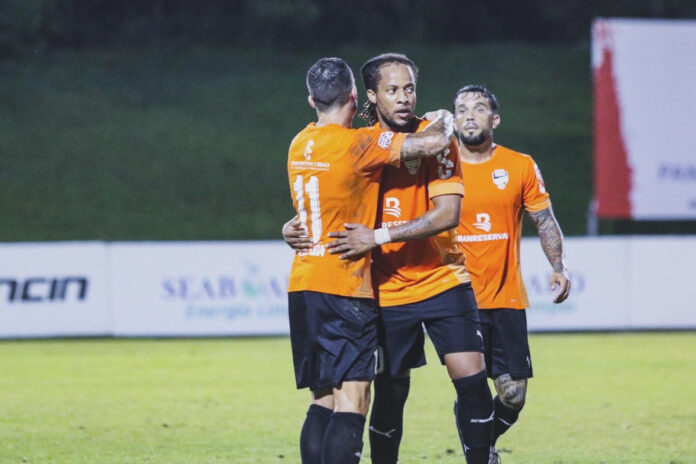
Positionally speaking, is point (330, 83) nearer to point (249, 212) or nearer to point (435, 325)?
point (435, 325)

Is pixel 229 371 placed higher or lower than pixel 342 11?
lower

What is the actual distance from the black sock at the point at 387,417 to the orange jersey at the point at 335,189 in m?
0.73

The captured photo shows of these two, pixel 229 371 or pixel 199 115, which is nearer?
pixel 229 371

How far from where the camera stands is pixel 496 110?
22.3 ft

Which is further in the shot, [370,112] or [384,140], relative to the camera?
[370,112]

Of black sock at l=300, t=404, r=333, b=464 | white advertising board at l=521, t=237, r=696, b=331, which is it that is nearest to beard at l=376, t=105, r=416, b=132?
black sock at l=300, t=404, r=333, b=464

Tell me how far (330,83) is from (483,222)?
1.78m

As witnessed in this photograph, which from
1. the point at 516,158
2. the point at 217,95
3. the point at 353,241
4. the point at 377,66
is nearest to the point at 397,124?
the point at 377,66

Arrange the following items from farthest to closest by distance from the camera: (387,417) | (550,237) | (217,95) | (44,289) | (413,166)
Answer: (217,95)
(44,289)
(550,237)
(387,417)
(413,166)

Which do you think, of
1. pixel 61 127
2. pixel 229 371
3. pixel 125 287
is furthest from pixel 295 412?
pixel 61 127

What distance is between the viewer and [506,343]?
6.50 metres

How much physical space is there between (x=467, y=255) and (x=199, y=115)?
2889cm

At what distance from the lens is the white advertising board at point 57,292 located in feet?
47.7

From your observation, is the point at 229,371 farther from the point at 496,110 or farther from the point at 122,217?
the point at 122,217
